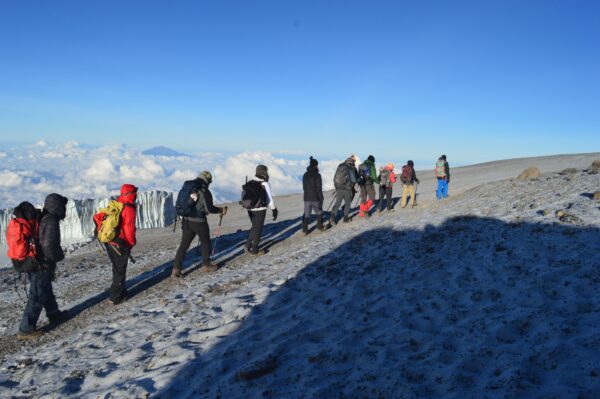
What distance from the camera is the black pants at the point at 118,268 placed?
27.7 ft

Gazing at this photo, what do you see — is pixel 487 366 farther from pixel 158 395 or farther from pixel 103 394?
pixel 103 394

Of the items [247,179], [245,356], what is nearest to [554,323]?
[245,356]

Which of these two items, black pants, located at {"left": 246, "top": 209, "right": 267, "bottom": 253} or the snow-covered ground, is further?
black pants, located at {"left": 246, "top": 209, "right": 267, "bottom": 253}

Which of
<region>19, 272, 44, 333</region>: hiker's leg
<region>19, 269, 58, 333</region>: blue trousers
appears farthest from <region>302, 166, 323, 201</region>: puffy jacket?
<region>19, 272, 44, 333</region>: hiker's leg

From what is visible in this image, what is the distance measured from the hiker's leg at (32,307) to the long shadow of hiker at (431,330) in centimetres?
356

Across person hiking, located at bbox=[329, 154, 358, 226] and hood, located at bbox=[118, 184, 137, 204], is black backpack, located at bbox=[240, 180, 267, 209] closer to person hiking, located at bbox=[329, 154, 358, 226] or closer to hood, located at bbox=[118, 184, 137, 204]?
hood, located at bbox=[118, 184, 137, 204]

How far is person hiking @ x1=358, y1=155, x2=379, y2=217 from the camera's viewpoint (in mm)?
15477

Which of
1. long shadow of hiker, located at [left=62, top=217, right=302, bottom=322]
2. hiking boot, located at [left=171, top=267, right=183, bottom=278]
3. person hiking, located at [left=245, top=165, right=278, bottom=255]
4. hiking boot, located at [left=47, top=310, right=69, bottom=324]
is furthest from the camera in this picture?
person hiking, located at [left=245, top=165, right=278, bottom=255]

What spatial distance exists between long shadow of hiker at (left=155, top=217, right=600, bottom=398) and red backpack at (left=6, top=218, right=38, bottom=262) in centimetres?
383

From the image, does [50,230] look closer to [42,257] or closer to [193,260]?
[42,257]

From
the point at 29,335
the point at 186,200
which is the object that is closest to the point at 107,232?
the point at 186,200

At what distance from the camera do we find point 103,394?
4941 mm

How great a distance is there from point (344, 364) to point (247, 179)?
724 cm

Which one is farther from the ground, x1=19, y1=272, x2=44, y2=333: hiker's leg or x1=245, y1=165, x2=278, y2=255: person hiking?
x1=245, y1=165, x2=278, y2=255: person hiking
